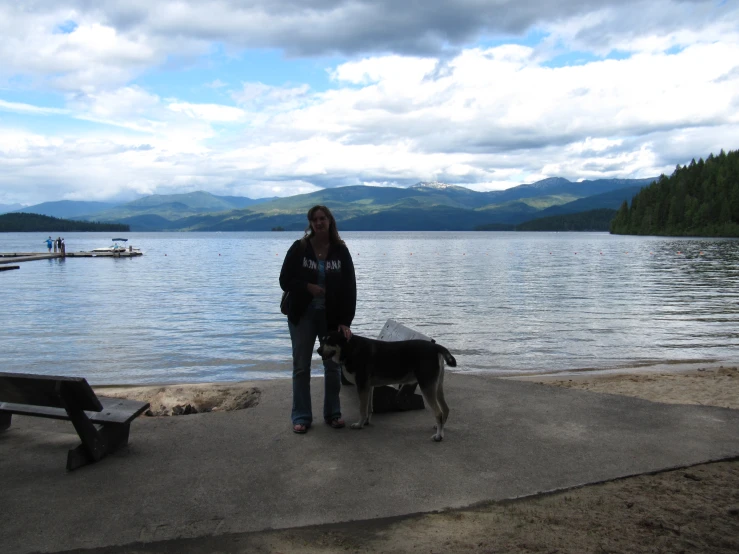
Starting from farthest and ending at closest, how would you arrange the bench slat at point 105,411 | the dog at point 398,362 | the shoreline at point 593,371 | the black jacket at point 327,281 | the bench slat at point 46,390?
the shoreline at point 593,371 < the black jacket at point 327,281 < the dog at point 398,362 < the bench slat at point 105,411 < the bench slat at point 46,390

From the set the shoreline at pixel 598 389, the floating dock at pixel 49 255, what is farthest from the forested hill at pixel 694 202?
the shoreline at pixel 598 389

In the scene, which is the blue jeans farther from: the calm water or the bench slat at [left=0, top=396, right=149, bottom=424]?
the calm water

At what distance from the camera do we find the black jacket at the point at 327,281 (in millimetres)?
6551

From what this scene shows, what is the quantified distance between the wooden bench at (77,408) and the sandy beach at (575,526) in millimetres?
1817

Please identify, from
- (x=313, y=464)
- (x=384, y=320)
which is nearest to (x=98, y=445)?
(x=313, y=464)

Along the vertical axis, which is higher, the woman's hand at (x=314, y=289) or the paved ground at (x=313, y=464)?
the woman's hand at (x=314, y=289)

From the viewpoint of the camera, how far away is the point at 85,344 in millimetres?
17984

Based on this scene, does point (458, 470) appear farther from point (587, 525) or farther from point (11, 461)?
point (11, 461)

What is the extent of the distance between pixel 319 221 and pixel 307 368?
1.79m

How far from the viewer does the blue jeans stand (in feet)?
22.0

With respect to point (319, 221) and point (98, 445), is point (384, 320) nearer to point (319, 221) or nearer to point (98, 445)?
point (319, 221)

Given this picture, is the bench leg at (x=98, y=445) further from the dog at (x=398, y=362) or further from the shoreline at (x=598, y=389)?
the shoreline at (x=598, y=389)

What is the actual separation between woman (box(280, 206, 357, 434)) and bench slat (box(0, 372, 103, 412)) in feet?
7.41

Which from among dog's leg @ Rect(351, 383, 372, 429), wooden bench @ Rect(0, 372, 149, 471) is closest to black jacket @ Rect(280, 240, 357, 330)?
dog's leg @ Rect(351, 383, 372, 429)
